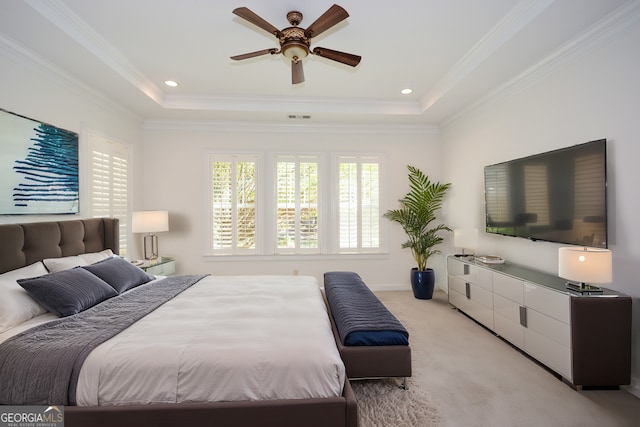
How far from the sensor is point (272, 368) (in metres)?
1.55

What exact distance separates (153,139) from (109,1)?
2.64 m

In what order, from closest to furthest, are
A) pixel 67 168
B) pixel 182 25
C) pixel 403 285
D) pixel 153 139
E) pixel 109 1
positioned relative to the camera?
pixel 109 1 < pixel 182 25 < pixel 67 168 < pixel 153 139 < pixel 403 285

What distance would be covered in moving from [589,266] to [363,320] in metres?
1.63

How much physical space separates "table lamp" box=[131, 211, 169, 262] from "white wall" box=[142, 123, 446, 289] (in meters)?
0.56

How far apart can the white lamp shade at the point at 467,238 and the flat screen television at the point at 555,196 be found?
275 mm

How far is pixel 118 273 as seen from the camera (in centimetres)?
268

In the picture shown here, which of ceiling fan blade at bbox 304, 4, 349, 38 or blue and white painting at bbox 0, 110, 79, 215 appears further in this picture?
blue and white painting at bbox 0, 110, 79, 215

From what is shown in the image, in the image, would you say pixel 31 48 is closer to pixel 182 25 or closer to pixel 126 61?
pixel 126 61

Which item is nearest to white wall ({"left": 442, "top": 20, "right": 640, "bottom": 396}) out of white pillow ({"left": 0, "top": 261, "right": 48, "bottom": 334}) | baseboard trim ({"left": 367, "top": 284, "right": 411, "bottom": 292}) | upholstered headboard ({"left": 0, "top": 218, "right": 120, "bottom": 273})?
baseboard trim ({"left": 367, "top": 284, "right": 411, "bottom": 292})

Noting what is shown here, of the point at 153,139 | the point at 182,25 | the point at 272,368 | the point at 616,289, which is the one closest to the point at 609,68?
the point at 616,289

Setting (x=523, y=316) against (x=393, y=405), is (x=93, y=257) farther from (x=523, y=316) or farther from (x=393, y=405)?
(x=523, y=316)

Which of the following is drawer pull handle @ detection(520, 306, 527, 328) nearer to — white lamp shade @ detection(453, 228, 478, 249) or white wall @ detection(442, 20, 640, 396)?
white wall @ detection(442, 20, 640, 396)

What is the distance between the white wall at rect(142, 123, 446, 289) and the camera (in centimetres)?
464

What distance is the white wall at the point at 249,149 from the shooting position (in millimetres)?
4645
